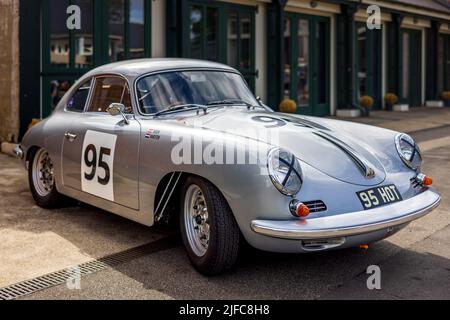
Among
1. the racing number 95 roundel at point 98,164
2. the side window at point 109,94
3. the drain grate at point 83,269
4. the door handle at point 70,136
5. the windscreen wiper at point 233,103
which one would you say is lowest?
the drain grate at point 83,269

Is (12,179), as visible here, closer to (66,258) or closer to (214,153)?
(66,258)

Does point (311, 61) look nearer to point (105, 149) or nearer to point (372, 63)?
point (372, 63)

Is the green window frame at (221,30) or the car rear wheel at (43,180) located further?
the green window frame at (221,30)

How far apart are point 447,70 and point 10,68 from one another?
16.7 metres

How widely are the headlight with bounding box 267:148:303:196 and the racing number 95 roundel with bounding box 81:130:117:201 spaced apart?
1.48m

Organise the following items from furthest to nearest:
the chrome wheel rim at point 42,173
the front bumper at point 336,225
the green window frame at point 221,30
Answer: the green window frame at point 221,30 → the chrome wheel rim at point 42,173 → the front bumper at point 336,225

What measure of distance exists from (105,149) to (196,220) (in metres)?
1.11

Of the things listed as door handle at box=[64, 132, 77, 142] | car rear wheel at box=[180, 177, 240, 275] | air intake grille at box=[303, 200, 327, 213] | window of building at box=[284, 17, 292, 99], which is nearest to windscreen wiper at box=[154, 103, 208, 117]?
car rear wheel at box=[180, 177, 240, 275]

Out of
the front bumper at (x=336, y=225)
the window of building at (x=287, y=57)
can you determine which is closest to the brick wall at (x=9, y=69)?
the front bumper at (x=336, y=225)

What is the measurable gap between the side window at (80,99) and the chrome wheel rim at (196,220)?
1.81 m

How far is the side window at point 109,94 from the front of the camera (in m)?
4.57

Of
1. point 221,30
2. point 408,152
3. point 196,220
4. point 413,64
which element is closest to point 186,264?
point 196,220

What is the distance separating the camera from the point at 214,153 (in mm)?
3506

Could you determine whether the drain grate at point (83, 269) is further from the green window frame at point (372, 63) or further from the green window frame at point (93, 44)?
the green window frame at point (372, 63)
